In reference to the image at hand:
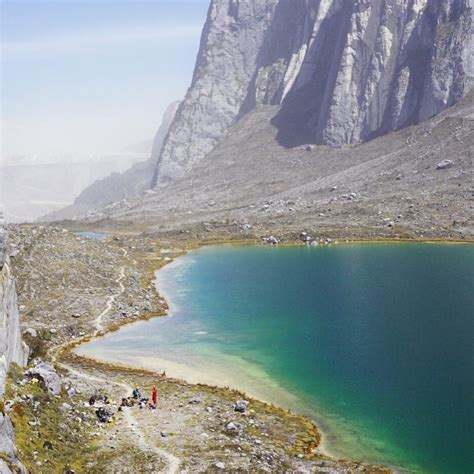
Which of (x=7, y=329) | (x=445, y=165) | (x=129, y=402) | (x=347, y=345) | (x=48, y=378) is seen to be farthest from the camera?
(x=445, y=165)

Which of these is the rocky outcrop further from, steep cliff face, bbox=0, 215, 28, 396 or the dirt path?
the dirt path

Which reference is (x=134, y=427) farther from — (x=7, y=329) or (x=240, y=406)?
(x=7, y=329)

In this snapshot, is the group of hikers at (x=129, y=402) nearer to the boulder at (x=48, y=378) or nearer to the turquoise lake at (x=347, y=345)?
the boulder at (x=48, y=378)

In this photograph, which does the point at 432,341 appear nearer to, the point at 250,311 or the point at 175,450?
the point at 250,311

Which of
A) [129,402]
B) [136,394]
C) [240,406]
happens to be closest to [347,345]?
[240,406]

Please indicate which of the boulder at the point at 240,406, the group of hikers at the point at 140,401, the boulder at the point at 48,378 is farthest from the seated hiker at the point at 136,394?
the boulder at the point at 240,406
